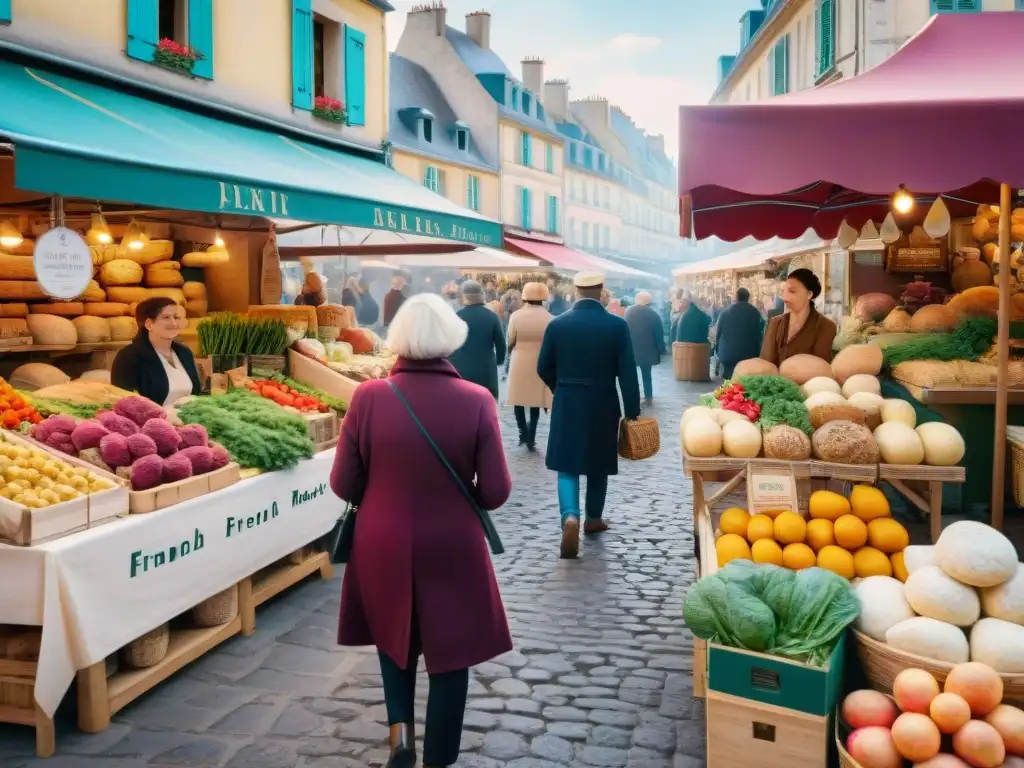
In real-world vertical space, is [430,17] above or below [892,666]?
above

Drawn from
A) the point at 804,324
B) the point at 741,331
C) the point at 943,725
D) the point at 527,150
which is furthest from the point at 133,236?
the point at 527,150

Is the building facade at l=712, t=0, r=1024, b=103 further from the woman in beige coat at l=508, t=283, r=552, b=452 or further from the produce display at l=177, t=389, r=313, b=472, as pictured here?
the produce display at l=177, t=389, r=313, b=472

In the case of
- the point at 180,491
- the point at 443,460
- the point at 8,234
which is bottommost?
the point at 180,491

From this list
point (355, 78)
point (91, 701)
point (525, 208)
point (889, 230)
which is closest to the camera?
point (91, 701)

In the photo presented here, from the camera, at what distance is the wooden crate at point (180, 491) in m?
4.53

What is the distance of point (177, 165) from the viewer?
5.39 meters

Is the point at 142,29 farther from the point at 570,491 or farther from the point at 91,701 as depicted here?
the point at 91,701

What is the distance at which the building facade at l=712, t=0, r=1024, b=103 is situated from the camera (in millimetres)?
16859

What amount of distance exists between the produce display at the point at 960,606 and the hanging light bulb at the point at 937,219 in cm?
394

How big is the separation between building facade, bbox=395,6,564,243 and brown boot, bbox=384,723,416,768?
31.5 metres

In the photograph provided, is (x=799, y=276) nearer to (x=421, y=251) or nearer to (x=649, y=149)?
(x=421, y=251)

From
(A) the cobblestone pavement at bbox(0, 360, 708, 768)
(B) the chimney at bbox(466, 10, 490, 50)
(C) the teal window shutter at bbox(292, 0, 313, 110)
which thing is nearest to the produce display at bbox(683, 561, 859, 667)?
(A) the cobblestone pavement at bbox(0, 360, 708, 768)

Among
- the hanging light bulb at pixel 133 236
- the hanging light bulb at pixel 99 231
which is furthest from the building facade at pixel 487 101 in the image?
the hanging light bulb at pixel 99 231

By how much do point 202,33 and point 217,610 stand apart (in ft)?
25.1
